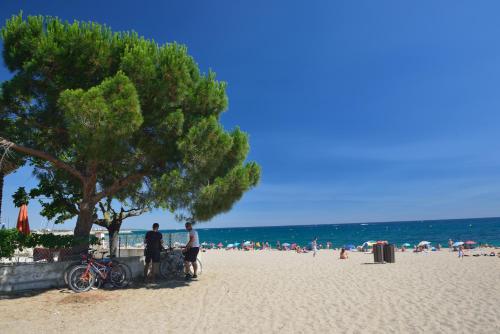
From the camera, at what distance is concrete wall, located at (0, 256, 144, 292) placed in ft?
30.2

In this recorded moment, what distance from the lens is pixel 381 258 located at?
18.1m

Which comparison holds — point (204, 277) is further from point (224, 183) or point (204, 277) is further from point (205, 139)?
point (205, 139)

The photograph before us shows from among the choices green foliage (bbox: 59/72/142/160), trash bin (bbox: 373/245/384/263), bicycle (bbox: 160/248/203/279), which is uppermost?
A: green foliage (bbox: 59/72/142/160)

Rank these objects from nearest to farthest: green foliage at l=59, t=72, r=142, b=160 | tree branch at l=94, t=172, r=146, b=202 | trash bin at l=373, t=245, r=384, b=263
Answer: green foliage at l=59, t=72, r=142, b=160
tree branch at l=94, t=172, r=146, b=202
trash bin at l=373, t=245, r=384, b=263

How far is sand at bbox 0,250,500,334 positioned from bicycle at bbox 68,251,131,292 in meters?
0.33

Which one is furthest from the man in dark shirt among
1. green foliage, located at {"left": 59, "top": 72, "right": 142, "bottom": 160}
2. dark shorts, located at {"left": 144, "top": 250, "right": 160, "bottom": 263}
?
green foliage, located at {"left": 59, "top": 72, "right": 142, "bottom": 160}

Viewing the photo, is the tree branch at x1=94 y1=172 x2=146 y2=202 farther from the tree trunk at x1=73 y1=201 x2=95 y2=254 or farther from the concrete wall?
the concrete wall

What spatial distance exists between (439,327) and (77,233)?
10.1 metres

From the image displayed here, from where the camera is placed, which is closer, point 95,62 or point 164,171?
point 95,62

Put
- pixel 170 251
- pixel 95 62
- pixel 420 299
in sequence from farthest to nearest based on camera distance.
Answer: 1. pixel 170 251
2. pixel 95 62
3. pixel 420 299

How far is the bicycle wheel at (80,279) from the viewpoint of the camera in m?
9.09

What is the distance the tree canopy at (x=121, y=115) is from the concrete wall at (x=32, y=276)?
1.38 metres

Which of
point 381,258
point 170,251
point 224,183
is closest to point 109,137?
point 224,183

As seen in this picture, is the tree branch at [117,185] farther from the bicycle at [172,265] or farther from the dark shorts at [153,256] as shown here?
the bicycle at [172,265]
